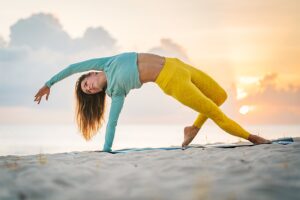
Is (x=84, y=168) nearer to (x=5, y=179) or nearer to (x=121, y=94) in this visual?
(x=5, y=179)

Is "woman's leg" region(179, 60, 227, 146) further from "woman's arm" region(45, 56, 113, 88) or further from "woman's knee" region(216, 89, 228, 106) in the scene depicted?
"woman's arm" region(45, 56, 113, 88)

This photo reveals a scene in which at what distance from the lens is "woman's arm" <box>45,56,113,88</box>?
4805 millimetres

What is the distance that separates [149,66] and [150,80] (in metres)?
0.19

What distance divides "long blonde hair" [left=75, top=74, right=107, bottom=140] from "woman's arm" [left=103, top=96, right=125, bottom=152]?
0.62 m

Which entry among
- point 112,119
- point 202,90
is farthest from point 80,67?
point 202,90

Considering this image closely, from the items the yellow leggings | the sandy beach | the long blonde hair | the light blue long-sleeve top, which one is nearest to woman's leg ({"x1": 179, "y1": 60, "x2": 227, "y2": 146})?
the yellow leggings

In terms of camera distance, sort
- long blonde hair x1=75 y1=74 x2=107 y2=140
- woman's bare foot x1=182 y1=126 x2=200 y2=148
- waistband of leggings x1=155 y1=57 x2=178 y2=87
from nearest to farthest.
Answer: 1. waistband of leggings x1=155 y1=57 x2=178 y2=87
2. woman's bare foot x1=182 y1=126 x2=200 y2=148
3. long blonde hair x1=75 y1=74 x2=107 y2=140

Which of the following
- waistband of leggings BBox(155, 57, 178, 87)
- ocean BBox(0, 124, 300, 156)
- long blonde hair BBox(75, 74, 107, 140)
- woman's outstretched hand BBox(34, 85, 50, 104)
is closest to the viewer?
waistband of leggings BBox(155, 57, 178, 87)

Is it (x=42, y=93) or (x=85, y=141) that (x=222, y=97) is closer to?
(x=42, y=93)

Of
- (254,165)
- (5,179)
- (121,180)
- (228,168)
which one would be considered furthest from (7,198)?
(254,165)

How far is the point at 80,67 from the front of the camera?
189 inches

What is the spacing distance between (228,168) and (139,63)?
2.25 m

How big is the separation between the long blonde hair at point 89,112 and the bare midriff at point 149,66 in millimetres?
1014

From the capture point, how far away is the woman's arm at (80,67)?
4805 mm
